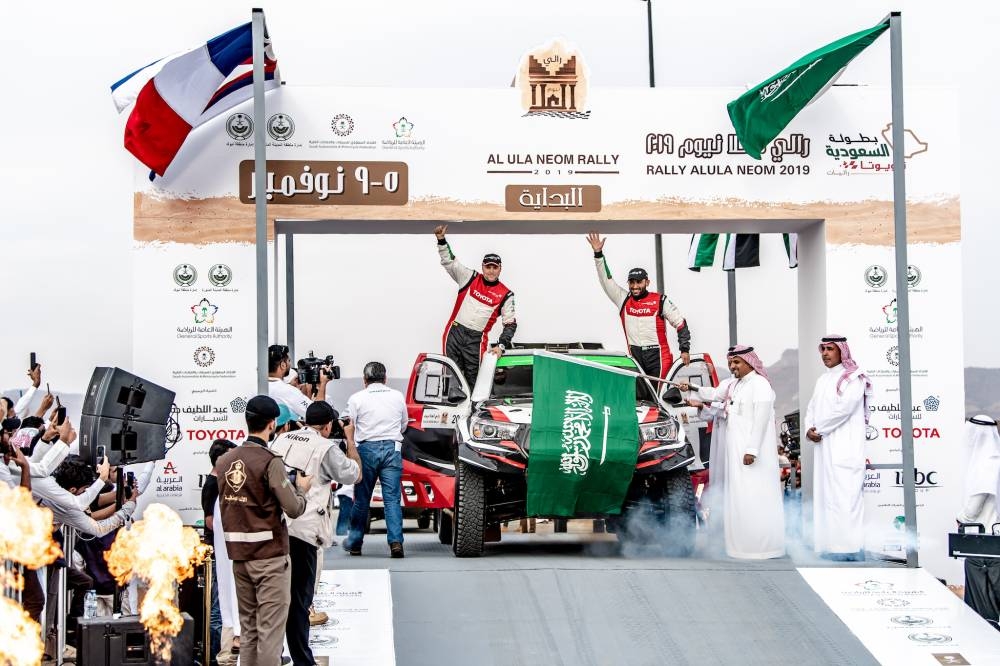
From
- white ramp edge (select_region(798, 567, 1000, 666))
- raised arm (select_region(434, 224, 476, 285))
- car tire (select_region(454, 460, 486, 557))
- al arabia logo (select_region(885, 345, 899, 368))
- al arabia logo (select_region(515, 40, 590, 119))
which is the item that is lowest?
white ramp edge (select_region(798, 567, 1000, 666))

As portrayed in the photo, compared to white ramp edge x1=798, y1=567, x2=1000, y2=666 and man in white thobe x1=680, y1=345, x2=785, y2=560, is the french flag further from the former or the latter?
white ramp edge x1=798, y1=567, x2=1000, y2=666

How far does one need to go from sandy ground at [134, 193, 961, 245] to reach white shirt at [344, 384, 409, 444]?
1.92 m

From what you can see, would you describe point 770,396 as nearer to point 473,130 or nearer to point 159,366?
point 473,130

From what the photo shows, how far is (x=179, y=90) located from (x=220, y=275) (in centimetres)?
179

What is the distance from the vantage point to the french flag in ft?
41.2

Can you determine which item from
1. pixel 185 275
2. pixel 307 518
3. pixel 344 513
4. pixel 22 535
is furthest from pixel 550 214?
pixel 22 535

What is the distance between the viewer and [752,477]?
471 inches

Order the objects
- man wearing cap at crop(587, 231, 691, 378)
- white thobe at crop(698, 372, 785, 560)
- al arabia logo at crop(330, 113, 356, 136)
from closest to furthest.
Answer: white thobe at crop(698, 372, 785, 560), al arabia logo at crop(330, 113, 356, 136), man wearing cap at crop(587, 231, 691, 378)

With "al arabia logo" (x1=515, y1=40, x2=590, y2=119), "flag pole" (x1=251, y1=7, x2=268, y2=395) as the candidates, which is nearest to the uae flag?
"al arabia logo" (x1=515, y1=40, x2=590, y2=119)

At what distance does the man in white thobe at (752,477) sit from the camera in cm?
1188

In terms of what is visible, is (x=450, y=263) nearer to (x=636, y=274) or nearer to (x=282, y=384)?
(x=636, y=274)

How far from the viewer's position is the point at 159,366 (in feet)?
41.9

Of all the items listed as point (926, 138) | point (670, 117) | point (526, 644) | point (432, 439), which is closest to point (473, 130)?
point (670, 117)

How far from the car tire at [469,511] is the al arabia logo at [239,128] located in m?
4.08
